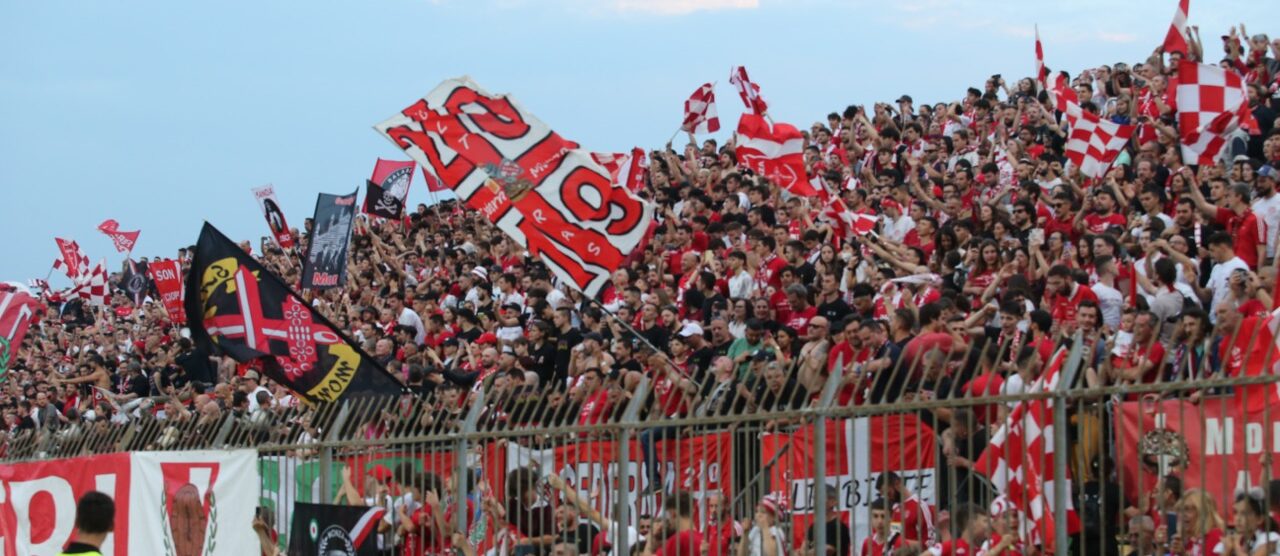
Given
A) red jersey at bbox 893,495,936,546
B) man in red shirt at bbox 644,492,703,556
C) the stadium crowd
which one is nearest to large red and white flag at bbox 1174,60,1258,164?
the stadium crowd

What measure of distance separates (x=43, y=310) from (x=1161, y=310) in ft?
132

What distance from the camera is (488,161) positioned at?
56.4 feet

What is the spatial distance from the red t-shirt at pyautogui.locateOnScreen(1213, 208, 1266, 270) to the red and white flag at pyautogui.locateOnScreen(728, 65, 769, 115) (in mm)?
10899

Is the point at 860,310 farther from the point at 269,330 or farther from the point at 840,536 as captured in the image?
the point at 840,536

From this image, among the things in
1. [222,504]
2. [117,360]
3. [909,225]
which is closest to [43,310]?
[117,360]

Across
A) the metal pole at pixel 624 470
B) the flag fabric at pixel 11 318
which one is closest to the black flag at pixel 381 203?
the flag fabric at pixel 11 318

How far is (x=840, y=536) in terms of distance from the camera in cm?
841

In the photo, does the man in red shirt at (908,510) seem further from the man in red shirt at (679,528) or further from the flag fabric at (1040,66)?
the flag fabric at (1040,66)

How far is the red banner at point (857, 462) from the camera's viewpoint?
8.11 m

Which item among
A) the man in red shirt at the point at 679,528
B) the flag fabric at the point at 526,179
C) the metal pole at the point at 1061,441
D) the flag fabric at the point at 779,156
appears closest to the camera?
the metal pole at the point at 1061,441

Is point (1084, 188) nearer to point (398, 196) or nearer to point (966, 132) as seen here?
point (966, 132)

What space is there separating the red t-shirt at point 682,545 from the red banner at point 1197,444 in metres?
2.42

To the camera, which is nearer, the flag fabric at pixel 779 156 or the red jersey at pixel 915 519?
the red jersey at pixel 915 519

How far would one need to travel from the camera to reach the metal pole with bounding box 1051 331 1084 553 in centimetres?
723
